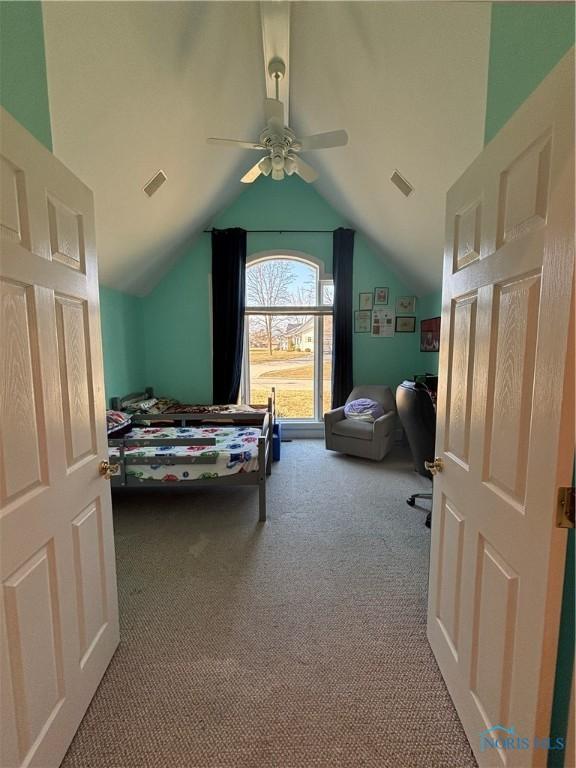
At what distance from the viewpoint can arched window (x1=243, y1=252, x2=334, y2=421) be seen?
16.3ft

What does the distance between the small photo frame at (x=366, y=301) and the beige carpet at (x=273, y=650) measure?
302cm

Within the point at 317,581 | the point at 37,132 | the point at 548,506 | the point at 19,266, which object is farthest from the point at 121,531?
the point at 548,506

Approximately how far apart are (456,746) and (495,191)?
1894 millimetres

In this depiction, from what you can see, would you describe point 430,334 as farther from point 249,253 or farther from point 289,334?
point 249,253

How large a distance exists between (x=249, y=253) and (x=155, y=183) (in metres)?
2.01

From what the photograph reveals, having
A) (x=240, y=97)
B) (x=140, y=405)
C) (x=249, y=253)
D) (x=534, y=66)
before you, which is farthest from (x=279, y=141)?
(x=140, y=405)

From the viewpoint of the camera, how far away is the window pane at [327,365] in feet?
16.4

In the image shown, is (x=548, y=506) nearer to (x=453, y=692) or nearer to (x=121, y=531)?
(x=453, y=692)

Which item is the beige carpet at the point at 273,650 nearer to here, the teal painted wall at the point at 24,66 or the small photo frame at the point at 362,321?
the teal painted wall at the point at 24,66

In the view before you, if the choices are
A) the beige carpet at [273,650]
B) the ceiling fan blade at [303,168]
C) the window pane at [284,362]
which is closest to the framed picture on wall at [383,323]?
the window pane at [284,362]

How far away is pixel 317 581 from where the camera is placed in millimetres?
2031

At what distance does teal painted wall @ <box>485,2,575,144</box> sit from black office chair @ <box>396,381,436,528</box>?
5.08 ft

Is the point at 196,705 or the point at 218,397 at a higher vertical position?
the point at 218,397

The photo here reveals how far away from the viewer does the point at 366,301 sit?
16.0 ft
